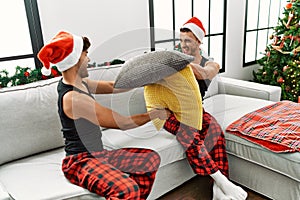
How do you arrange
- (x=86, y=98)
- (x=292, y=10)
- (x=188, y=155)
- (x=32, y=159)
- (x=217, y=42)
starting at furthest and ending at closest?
1. (x=217, y=42)
2. (x=292, y=10)
3. (x=188, y=155)
4. (x=32, y=159)
5. (x=86, y=98)

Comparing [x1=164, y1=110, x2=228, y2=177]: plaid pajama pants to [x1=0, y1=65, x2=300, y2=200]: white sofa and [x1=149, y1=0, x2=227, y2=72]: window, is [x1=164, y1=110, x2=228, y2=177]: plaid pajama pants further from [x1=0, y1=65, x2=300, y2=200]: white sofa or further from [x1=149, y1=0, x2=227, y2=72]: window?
[x1=149, y1=0, x2=227, y2=72]: window

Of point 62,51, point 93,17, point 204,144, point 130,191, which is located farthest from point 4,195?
point 93,17

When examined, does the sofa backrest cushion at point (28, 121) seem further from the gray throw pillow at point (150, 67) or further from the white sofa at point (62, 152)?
the gray throw pillow at point (150, 67)

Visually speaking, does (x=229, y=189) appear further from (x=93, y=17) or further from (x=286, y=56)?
(x=286, y=56)

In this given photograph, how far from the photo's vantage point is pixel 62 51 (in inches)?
49.8

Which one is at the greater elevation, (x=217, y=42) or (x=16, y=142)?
(x=217, y=42)

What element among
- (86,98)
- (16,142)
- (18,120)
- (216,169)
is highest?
(86,98)

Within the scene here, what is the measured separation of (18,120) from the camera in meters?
1.62

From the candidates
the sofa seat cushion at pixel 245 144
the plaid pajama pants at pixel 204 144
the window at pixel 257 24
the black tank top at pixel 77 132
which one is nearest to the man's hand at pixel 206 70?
the plaid pajama pants at pixel 204 144

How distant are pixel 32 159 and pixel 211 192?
1.19 meters

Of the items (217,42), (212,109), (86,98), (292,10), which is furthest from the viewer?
(217,42)

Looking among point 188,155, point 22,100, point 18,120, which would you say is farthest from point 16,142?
point 188,155

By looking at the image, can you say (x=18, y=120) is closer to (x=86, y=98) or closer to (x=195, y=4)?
(x=86, y=98)

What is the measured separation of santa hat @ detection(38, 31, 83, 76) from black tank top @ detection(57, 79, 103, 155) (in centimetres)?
13
